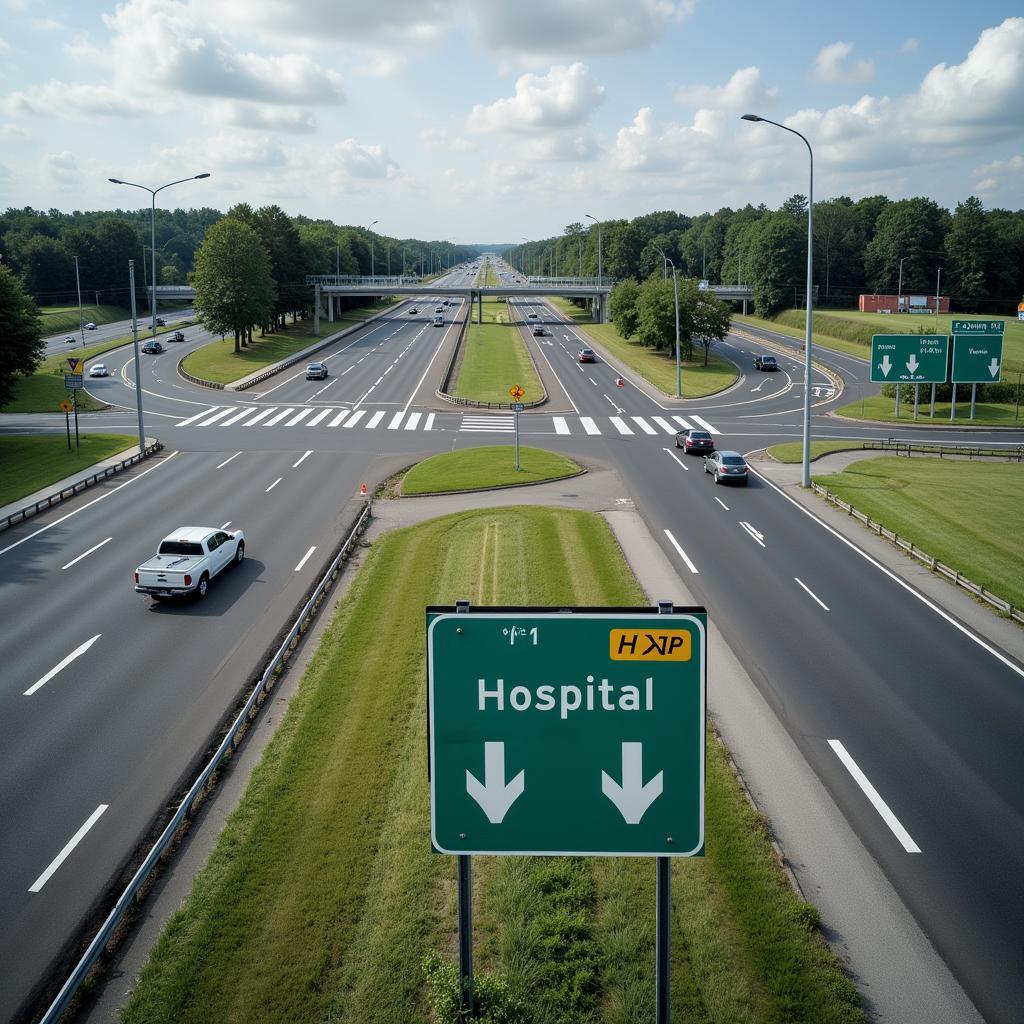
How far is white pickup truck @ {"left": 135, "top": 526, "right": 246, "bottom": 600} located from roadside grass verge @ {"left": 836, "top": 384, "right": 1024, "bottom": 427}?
46957 mm

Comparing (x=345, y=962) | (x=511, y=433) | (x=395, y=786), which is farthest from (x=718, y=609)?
(x=511, y=433)

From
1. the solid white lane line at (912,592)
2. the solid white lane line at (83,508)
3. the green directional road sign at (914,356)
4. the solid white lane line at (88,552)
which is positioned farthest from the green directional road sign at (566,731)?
the green directional road sign at (914,356)

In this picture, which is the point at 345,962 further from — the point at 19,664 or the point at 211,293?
the point at 211,293

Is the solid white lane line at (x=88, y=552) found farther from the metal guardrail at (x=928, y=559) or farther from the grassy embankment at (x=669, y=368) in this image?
the grassy embankment at (x=669, y=368)

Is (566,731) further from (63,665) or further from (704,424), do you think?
(704,424)

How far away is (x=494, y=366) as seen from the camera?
279 feet

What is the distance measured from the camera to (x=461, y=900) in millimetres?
7062

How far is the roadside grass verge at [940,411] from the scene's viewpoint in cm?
6147

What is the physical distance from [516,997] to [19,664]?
52.2 ft

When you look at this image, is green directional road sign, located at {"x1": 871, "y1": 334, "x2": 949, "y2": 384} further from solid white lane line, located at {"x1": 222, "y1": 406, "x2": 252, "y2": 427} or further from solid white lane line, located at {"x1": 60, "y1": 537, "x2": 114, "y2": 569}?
solid white lane line, located at {"x1": 60, "y1": 537, "x2": 114, "y2": 569}

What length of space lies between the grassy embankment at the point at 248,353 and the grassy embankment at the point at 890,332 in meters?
49.7

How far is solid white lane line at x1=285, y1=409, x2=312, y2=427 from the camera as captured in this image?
186ft

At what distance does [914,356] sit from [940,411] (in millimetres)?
8830

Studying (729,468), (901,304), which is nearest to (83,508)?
(729,468)
